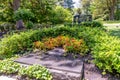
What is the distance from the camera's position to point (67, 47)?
531 centimetres

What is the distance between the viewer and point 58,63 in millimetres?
4527

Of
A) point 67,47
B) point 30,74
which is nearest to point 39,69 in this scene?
Result: point 30,74

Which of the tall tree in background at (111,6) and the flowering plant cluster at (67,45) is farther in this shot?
the tall tree in background at (111,6)

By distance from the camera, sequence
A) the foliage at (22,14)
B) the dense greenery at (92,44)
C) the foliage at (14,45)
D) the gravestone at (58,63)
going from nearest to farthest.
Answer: the gravestone at (58,63)
the dense greenery at (92,44)
the foliage at (14,45)
the foliage at (22,14)

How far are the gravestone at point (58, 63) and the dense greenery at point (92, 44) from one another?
20.8 inches

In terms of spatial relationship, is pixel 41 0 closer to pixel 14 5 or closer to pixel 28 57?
pixel 14 5

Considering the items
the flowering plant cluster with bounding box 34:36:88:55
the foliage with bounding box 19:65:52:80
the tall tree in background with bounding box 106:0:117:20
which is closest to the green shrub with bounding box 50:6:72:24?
the flowering plant cluster with bounding box 34:36:88:55

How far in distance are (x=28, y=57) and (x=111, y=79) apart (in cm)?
222

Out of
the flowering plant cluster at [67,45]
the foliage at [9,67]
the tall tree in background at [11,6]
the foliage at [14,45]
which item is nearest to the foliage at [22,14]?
the tall tree in background at [11,6]

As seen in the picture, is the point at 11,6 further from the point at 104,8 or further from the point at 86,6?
the point at 86,6

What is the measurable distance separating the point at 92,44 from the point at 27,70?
2224 millimetres

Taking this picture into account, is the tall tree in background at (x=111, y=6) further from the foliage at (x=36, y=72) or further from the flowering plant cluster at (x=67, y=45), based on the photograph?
the foliage at (x=36, y=72)

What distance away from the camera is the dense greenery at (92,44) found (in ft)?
13.4

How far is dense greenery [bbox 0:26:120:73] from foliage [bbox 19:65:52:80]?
1.20 metres
